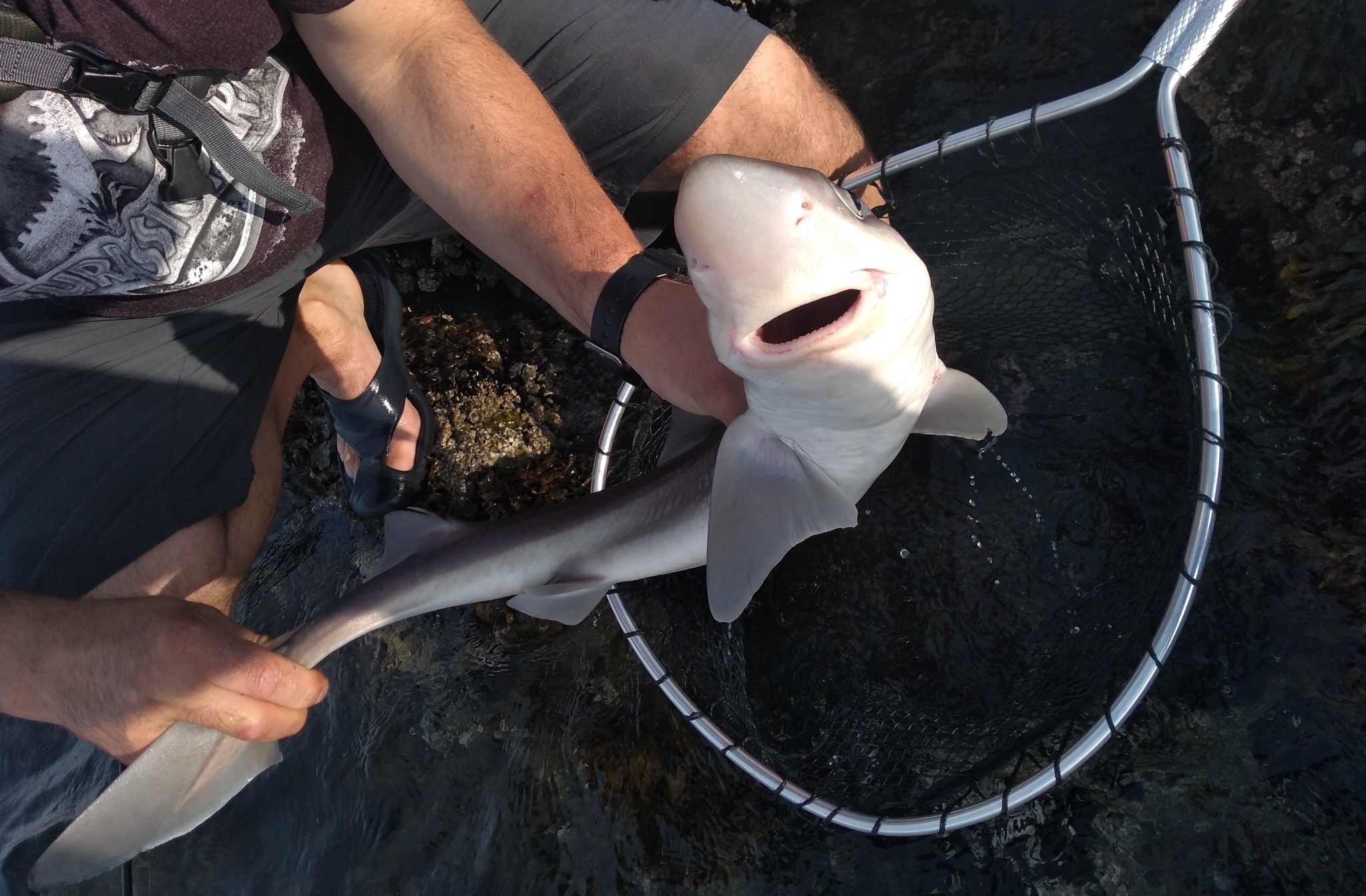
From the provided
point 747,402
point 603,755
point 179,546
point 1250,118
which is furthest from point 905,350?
point 179,546

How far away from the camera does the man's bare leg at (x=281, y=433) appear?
251 centimetres

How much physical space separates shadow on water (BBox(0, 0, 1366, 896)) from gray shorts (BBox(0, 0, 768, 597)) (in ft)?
2.50

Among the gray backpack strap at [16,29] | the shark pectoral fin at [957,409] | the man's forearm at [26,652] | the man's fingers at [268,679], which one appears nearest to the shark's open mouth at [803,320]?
the shark pectoral fin at [957,409]

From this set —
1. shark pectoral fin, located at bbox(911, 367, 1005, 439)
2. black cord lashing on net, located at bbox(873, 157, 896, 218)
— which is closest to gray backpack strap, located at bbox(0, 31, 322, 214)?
black cord lashing on net, located at bbox(873, 157, 896, 218)

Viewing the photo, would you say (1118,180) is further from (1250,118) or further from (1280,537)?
(1280,537)

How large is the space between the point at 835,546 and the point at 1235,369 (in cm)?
119

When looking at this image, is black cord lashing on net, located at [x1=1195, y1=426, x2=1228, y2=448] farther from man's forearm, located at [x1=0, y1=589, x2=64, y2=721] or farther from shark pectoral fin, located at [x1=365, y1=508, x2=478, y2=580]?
man's forearm, located at [x1=0, y1=589, x2=64, y2=721]

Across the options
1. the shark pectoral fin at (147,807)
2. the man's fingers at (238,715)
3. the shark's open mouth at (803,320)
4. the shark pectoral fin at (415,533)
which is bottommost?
the shark pectoral fin at (147,807)

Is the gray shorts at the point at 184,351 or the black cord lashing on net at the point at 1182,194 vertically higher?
the black cord lashing on net at the point at 1182,194

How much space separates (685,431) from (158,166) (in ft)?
4.75

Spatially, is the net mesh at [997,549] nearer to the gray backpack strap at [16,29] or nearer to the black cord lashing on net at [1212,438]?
the black cord lashing on net at [1212,438]

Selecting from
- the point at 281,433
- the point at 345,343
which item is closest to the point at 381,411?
the point at 345,343

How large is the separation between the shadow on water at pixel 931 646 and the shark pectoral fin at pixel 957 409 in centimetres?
47

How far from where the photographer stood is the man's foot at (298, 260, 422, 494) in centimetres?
265
